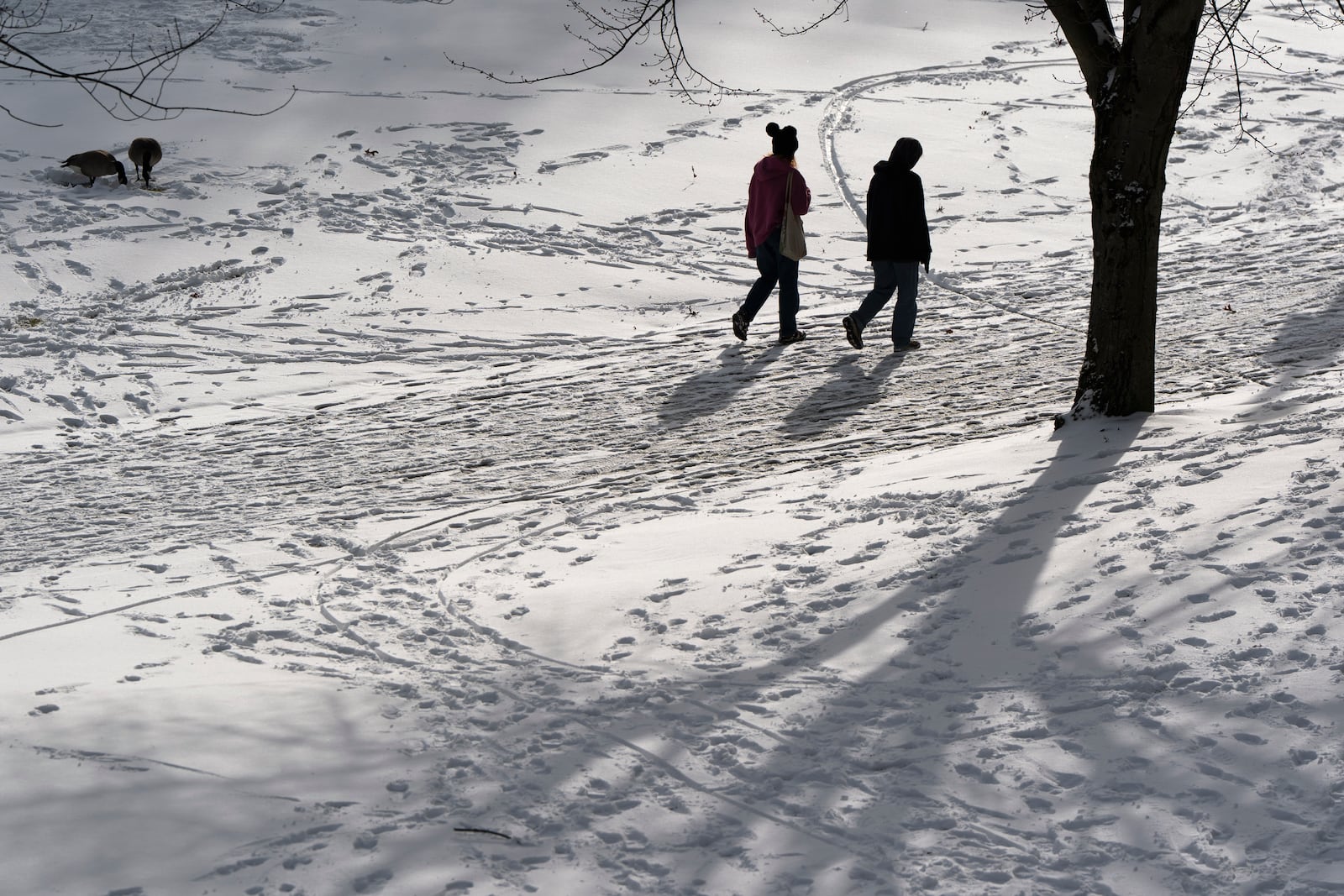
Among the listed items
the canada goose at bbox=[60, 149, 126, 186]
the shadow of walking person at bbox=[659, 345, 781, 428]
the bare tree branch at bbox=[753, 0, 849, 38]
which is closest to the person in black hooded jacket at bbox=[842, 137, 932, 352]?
the shadow of walking person at bbox=[659, 345, 781, 428]

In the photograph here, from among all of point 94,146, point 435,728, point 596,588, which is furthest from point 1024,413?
point 94,146

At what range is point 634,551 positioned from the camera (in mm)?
5641

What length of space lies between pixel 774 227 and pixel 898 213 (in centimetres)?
98

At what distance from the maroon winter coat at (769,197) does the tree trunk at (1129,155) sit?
3.06 meters

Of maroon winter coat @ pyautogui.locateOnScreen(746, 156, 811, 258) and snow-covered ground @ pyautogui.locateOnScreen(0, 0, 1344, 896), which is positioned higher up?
maroon winter coat @ pyautogui.locateOnScreen(746, 156, 811, 258)

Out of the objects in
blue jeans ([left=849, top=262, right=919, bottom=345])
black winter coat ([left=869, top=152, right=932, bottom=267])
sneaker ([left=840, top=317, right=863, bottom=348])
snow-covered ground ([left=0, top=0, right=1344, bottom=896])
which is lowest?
snow-covered ground ([left=0, top=0, right=1344, bottom=896])

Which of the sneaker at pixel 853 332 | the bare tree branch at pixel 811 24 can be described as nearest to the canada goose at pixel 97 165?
the bare tree branch at pixel 811 24

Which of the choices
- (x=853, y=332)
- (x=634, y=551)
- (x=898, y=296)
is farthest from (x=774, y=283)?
(x=634, y=551)

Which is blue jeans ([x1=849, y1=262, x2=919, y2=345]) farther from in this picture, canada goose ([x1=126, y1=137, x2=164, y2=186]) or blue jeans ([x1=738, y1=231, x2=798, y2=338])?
canada goose ([x1=126, y1=137, x2=164, y2=186])

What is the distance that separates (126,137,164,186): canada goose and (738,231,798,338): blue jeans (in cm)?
708

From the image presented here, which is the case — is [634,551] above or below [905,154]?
below

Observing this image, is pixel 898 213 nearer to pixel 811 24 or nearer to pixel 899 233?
pixel 899 233

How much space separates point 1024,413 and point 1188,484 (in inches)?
77.7

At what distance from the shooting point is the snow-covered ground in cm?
338
